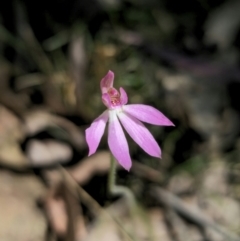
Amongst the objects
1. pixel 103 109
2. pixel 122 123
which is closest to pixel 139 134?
pixel 122 123

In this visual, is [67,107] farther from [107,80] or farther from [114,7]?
[107,80]

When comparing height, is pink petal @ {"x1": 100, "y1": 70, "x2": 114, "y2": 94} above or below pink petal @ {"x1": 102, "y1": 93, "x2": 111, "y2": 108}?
above

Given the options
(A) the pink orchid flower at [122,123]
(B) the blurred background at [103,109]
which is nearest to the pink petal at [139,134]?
(A) the pink orchid flower at [122,123]

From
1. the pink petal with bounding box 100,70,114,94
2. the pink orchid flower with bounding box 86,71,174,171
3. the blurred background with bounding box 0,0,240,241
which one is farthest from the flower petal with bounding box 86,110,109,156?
the blurred background with bounding box 0,0,240,241

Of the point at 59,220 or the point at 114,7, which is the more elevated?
the point at 114,7

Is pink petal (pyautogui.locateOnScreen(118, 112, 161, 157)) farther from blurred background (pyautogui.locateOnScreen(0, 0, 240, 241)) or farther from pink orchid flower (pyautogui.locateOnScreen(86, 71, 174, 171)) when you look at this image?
blurred background (pyautogui.locateOnScreen(0, 0, 240, 241))

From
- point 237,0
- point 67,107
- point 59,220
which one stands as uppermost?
point 237,0

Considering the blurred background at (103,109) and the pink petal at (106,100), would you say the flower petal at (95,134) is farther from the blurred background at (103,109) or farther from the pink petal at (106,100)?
the blurred background at (103,109)

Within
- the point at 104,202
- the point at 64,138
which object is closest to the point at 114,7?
the point at 64,138
